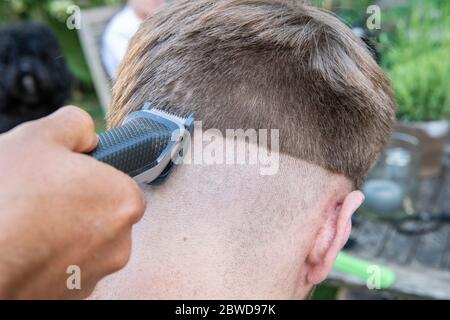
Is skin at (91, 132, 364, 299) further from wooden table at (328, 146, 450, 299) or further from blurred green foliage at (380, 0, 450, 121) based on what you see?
blurred green foliage at (380, 0, 450, 121)

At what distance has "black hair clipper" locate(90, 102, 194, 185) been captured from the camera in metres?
0.86

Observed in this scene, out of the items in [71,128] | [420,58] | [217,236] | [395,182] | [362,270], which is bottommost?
[395,182]

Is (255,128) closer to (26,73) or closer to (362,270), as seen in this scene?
(362,270)

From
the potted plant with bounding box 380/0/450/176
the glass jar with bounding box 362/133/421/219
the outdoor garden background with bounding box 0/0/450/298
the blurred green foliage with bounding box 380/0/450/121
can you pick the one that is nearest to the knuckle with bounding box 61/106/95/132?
the outdoor garden background with bounding box 0/0/450/298

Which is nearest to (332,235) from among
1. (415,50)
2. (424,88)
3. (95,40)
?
(424,88)

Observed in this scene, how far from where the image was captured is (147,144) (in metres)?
0.92

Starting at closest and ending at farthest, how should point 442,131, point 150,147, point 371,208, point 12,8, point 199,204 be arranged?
point 150,147 → point 199,204 → point 371,208 → point 442,131 → point 12,8

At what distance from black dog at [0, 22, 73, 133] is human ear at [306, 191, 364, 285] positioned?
12.2 ft

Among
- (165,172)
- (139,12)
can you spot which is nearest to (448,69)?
(139,12)

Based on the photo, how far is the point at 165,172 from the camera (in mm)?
1015

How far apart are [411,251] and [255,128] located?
229cm

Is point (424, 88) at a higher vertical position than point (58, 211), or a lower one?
lower
